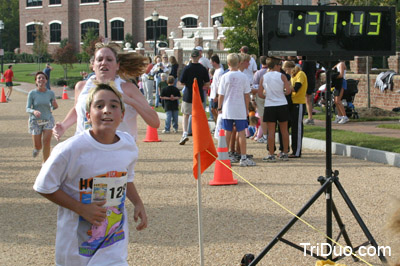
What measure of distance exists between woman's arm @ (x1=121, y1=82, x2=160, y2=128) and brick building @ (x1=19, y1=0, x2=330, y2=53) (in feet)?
156

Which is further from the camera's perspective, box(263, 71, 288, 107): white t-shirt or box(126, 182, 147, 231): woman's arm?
box(263, 71, 288, 107): white t-shirt

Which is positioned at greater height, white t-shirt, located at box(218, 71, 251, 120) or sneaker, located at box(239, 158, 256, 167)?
white t-shirt, located at box(218, 71, 251, 120)

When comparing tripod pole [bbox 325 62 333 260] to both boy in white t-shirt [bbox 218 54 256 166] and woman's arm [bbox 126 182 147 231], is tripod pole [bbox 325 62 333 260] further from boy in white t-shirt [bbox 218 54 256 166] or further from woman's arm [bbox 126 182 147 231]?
boy in white t-shirt [bbox 218 54 256 166]

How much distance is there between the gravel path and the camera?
629 cm

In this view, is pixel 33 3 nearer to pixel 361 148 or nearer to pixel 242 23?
pixel 242 23

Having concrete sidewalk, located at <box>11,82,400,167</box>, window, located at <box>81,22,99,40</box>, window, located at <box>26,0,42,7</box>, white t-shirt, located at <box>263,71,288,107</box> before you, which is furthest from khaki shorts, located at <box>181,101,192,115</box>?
window, located at <box>26,0,42,7</box>

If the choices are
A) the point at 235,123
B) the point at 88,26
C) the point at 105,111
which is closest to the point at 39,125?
the point at 235,123

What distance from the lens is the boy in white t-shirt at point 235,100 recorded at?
11.6 meters

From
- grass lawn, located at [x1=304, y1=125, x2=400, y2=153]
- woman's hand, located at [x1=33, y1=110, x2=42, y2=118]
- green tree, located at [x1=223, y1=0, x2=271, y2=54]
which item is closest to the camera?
woman's hand, located at [x1=33, y1=110, x2=42, y2=118]

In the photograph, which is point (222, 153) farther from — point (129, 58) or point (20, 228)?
Answer: point (129, 58)

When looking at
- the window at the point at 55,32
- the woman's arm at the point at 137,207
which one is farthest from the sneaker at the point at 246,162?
the window at the point at 55,32

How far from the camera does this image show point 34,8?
70.4 meters


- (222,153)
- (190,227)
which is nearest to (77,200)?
(190,227)

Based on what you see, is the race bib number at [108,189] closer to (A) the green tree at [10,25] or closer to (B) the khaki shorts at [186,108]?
(B) the khaki shorts at [186,108]
